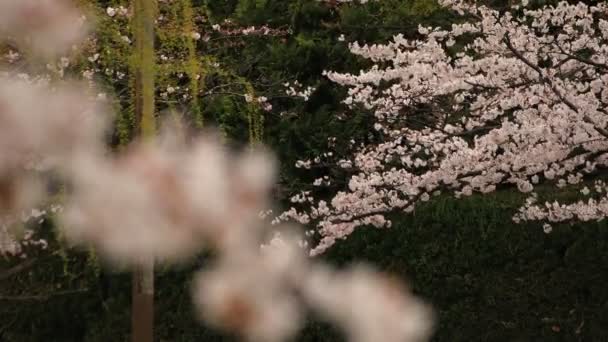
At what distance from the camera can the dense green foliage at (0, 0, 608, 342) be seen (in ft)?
20.7

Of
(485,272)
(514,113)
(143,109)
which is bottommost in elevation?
(485,272)

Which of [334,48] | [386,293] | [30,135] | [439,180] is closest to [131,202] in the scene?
[30,135]

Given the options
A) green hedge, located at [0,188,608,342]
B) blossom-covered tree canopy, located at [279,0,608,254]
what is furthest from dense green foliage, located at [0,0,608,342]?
blossom-covered tree canopy, located at [279,0,608,254]

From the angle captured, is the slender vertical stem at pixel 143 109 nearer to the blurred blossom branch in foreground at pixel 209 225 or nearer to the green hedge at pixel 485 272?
the blurred blossom branch in foreground at pixel 209 225

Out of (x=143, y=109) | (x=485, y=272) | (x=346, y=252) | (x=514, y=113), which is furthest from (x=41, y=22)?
(x=346, y=252)

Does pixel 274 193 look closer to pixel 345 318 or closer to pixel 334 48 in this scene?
pixel 334 48

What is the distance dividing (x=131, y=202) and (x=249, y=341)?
0.16 m

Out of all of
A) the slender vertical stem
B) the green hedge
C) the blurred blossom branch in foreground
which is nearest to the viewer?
the blurred blossom branch in foreground

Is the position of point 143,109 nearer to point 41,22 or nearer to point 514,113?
point 41,22

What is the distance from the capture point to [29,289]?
7680 millimetres

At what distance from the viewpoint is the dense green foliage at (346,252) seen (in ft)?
20.7

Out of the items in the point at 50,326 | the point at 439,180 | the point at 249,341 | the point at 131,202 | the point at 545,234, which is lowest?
the point at 50,326

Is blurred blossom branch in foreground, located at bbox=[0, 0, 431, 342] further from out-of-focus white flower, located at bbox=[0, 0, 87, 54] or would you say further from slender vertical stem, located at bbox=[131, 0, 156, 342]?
slender vertical stem, located at bbox=[131, 0, 156, 342]

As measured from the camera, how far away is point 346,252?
22.9ft
